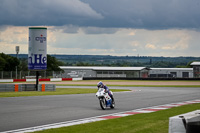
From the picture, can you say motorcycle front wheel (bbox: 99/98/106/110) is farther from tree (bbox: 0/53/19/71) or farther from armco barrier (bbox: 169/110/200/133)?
tree (bbox: 0/53/19/71)

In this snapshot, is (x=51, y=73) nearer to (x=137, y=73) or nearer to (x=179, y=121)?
(x=137, y=73)

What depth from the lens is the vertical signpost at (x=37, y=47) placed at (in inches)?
1551

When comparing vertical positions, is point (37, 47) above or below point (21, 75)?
above

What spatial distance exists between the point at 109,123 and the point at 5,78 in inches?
2264

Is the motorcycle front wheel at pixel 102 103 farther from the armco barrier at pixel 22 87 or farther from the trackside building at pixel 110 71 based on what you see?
the trackside building at pixel 110 71

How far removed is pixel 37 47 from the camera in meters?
39.4

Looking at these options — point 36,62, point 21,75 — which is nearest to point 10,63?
point 21,75

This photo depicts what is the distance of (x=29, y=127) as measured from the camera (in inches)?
471

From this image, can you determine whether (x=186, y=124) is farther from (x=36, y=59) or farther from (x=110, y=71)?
(x=110, y=71)

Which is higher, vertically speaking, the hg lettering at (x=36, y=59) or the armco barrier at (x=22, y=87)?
the hg lettering at (x=36, y=59)

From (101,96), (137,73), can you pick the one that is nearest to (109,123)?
(101,96)

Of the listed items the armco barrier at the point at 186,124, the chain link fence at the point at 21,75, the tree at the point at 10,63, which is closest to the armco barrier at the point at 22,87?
the armco barrier at the point at 186,124

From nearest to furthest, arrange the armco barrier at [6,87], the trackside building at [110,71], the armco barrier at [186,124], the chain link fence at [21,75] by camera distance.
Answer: the armco barrier at [186,124] → the armco barrier at [6,87] → the chain link fence at [21,75] → the trackside building at [110,71]

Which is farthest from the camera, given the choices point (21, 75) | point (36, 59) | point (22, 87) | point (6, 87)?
point (21, 75)
